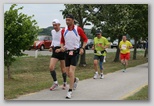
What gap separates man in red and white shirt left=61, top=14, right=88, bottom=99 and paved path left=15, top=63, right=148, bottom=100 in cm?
29

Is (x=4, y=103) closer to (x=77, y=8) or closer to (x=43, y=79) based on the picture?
A: (x=43, y=79)

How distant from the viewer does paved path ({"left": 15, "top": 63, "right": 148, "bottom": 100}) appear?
641 centimetres

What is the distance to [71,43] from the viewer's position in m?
6.32

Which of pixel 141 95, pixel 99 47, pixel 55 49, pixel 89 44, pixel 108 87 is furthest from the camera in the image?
pixel 99 47

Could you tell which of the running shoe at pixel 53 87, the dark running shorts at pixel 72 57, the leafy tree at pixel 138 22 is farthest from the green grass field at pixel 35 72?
the dark running shorts at pixel 72 57

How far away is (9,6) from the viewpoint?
255 inches

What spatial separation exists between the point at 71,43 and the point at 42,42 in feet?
2.10

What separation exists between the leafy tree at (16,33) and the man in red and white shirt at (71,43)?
714mm

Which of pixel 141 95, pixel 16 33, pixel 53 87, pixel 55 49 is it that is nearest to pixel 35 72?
pixel 53 87

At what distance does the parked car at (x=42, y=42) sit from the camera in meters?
6.70

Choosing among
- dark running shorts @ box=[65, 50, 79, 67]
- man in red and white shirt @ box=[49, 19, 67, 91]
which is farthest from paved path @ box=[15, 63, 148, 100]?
dark running shorts @ box=[65, 50, 79, 67]

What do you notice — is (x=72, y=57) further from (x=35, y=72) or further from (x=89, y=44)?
(x=35, y=72)

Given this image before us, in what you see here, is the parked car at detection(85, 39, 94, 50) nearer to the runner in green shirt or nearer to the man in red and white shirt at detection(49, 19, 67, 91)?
the runner in green shirt

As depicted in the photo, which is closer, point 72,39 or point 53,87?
point 72,39
